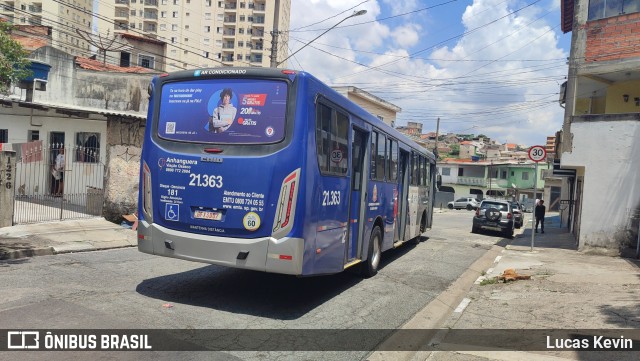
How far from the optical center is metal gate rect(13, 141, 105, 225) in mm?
12781

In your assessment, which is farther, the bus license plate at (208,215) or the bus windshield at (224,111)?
the bus license plate at (208,215)

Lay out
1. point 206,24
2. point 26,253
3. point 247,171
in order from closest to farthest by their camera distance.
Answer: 1. point 247,171
2. point 26,253
3. point 206,24

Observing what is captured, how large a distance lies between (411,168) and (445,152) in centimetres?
7294

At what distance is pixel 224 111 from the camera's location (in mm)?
6363

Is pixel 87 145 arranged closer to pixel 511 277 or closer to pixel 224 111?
pixel 224 111

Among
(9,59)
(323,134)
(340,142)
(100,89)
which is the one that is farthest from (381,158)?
(100,89)

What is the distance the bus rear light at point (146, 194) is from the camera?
6.71 meters

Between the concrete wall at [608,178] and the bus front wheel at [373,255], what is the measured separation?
7.71m

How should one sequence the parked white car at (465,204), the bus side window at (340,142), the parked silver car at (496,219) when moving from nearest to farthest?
the bus side window at (340,142) < the parked silver car at (496,219) < the parked white car at (465,204)

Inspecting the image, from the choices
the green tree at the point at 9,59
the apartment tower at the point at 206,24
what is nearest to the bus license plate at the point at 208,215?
the green tree at the point at 9,59

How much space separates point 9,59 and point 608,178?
1456 centimetres

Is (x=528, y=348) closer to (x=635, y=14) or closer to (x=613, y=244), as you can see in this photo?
(x=613, y=244)

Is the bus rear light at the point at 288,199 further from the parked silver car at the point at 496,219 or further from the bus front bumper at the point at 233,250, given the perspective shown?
the parked silver car at the point at 496,219

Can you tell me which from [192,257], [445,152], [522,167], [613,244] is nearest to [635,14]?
[613,244]
